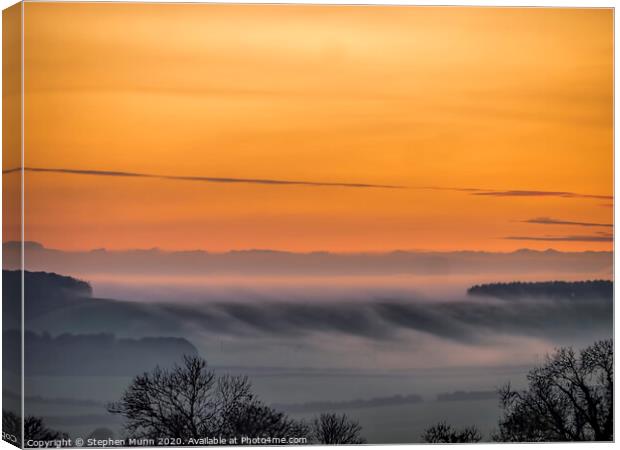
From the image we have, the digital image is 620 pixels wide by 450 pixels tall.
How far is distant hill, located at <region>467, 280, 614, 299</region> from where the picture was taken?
420 inches

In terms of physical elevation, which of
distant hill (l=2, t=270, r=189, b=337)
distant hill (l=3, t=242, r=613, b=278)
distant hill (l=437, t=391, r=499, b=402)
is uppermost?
distant hill (l=3, t=242, r=613, b=278)

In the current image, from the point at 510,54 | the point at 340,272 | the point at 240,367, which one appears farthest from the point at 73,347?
the point at 510,54

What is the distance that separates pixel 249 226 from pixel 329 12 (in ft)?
6.02

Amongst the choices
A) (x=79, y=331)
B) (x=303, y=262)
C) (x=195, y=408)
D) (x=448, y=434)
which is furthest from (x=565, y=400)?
(x=79, y=331)

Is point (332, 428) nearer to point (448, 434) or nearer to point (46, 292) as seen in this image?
point (448, 434)

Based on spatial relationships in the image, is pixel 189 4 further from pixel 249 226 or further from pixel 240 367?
pixel 240 367

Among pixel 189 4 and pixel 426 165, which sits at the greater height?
pixel 189 4

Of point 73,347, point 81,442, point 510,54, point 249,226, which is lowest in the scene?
point 81,442

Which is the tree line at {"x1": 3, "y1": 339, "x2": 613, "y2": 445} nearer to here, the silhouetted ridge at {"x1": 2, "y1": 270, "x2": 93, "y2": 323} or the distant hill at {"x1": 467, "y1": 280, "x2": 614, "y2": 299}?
the distant hill at {"x1": 467, "y1": 280, "x2": 614, "y2": 299}

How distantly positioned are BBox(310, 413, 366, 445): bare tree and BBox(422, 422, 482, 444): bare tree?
59cm

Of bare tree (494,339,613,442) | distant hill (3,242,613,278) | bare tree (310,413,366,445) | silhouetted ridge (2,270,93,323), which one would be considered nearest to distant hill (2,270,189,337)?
silhouetted ridge (2,270,93,323)

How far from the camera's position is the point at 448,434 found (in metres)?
10.7

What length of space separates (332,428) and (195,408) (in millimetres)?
1112

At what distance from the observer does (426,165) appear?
10.6 metres
